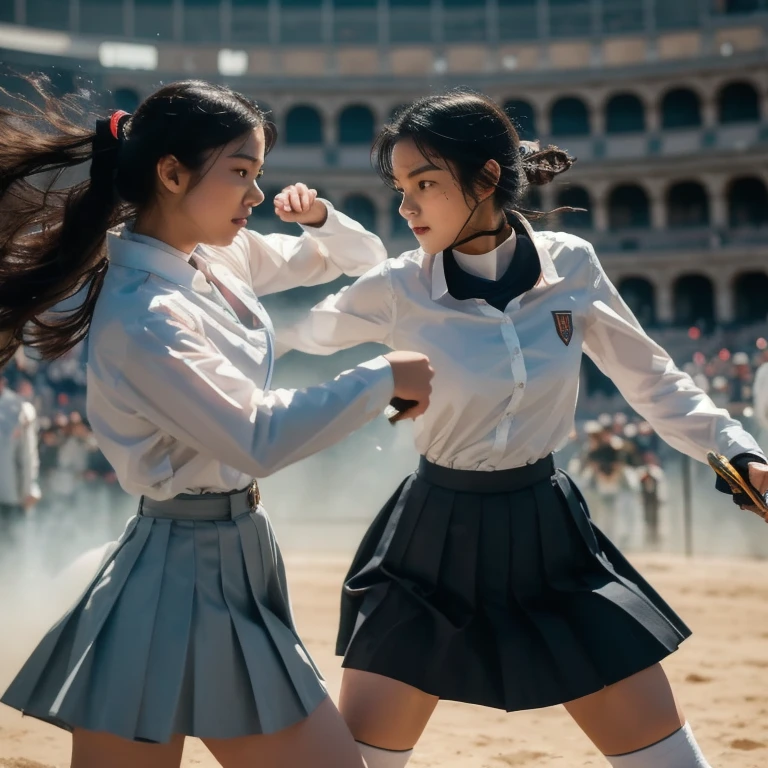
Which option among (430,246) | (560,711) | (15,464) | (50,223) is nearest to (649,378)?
(430,246)

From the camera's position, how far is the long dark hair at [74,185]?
2.06 meters

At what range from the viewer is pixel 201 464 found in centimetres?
201

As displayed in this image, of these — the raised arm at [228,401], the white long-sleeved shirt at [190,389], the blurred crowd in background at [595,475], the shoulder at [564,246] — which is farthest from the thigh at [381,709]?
the blurred crowd in background at [595,475]

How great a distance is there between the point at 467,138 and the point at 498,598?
3.56ft

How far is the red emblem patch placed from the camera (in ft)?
8.47

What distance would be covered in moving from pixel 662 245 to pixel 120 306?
32093 mm

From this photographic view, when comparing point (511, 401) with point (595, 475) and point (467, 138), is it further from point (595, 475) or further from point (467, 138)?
point (595, 475)

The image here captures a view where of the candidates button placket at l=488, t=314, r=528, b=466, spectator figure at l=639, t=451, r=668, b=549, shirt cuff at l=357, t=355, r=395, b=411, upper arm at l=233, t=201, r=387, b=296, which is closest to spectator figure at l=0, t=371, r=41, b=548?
upper arm at l=233, t=201, r=387, b=296

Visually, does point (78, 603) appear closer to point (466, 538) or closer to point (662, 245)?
point (466, 538)

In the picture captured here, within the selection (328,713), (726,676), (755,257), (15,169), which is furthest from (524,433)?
(755,257)

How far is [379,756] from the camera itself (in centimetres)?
239

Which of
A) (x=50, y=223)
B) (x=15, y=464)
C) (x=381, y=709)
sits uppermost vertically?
(x=50, y=223)

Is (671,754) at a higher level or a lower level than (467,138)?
lower

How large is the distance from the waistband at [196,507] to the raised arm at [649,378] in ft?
3.55
